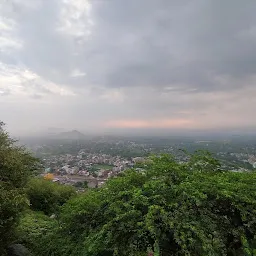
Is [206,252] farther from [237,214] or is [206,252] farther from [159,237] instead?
[237,214]

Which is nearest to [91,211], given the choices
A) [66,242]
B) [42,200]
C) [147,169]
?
[66,242]

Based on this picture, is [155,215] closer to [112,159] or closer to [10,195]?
[10,195]

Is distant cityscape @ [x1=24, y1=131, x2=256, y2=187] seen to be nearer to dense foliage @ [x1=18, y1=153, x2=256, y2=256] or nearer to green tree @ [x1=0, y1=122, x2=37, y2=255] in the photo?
dense foliage @ [x1=18, y1=153, x2=256, y2=256]

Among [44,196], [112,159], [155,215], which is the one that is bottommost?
[112,159]

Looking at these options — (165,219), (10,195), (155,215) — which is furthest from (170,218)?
(10,195)

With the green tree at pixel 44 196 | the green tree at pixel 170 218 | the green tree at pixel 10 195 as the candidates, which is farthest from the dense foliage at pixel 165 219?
the green tree at pixel 44 196

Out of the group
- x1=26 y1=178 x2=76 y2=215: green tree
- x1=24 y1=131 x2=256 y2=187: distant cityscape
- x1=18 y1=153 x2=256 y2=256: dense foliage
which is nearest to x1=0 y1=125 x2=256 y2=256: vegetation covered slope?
x1=18 y1=153 x2=256 y2=256: dense foliage

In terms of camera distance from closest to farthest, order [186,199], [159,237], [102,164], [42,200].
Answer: [159,237] → [186,199] → [42,200] → [102,164]

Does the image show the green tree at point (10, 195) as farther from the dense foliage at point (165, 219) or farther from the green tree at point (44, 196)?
the green tree at point (44, 196)
